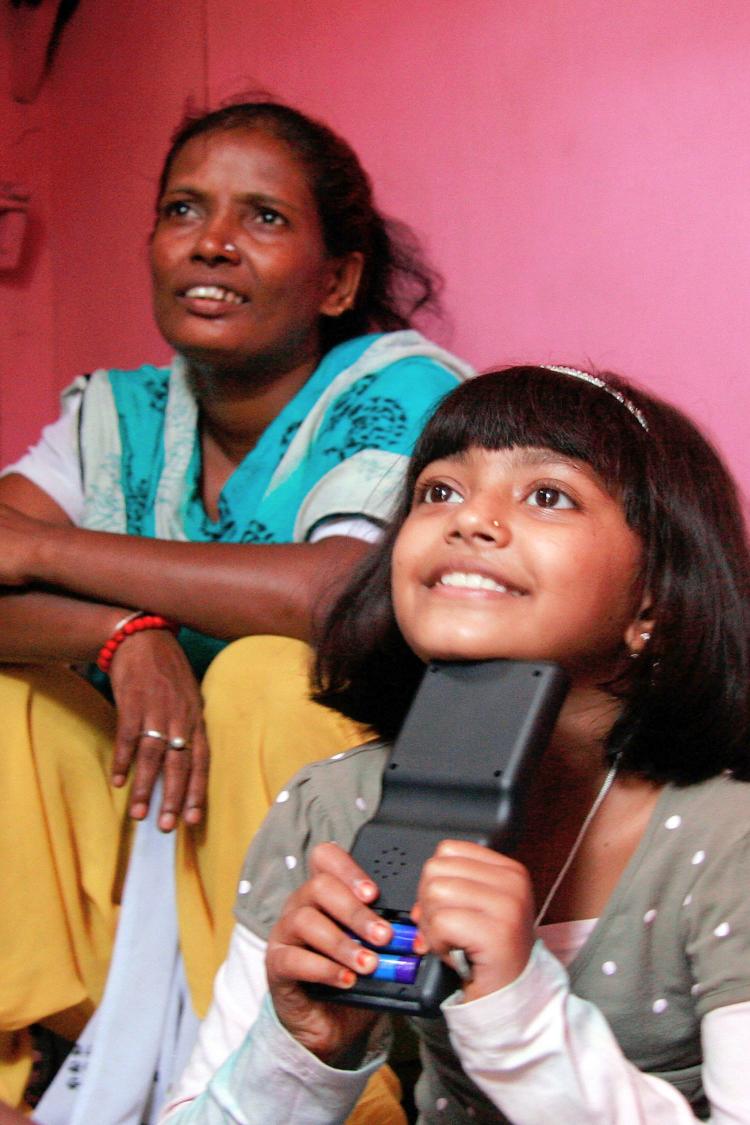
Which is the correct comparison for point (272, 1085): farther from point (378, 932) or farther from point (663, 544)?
point (663, 544)

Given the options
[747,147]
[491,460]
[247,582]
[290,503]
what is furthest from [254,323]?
[491,460]

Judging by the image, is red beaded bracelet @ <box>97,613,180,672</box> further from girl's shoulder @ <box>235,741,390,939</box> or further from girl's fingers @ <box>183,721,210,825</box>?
girl's shoulder @ <box>235,741,390,939</box>

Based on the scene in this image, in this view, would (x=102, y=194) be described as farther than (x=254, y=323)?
Yes

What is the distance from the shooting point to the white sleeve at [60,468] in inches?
73.3

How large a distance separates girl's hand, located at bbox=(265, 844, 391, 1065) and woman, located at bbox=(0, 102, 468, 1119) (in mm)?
424

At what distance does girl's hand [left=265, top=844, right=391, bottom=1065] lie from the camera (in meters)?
0.77

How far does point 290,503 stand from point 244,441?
0.20 meters

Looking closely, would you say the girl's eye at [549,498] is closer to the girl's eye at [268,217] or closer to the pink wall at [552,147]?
the pink wall at [552,147]

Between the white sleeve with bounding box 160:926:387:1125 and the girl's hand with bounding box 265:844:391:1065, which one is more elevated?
the girl's hand with bounding box 265:844:391:1065

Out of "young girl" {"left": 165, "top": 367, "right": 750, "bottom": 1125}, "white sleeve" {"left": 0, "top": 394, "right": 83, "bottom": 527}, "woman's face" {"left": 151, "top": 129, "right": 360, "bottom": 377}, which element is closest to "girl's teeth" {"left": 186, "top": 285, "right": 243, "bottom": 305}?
"woman's face" {"left": 151, "top": 129, "right": 360, "bottom": 377}

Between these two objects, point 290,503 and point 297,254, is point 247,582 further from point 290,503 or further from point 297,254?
point 297,254

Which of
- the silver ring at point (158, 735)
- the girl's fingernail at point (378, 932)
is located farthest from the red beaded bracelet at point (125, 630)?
the girl's fingernail at point (378, 932)

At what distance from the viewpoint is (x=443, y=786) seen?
82cm

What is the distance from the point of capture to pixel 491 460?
947mm
